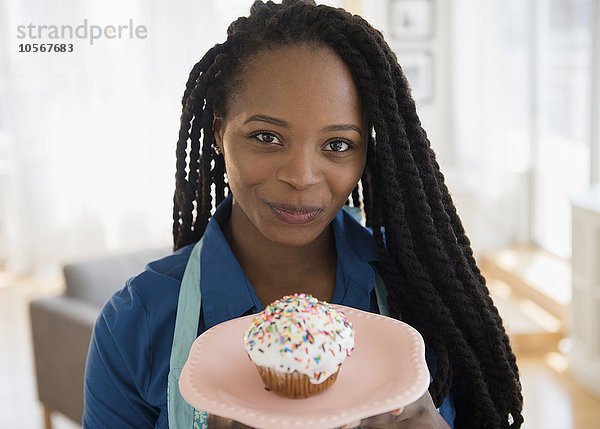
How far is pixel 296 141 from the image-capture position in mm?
1032

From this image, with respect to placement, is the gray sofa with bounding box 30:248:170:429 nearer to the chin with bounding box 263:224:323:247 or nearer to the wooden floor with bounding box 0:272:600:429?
the wooden floor with bounding box 0:272:600:429

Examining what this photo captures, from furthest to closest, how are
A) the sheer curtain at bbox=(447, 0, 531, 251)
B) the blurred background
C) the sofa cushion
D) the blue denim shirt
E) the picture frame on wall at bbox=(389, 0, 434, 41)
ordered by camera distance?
the picture frame on wall at bbox=(389, 0, 434, 41) → the sheer curtain at bbox=(447, 0, 531, 251) → the blurred background → the sofa cushion → the blue denim shirt

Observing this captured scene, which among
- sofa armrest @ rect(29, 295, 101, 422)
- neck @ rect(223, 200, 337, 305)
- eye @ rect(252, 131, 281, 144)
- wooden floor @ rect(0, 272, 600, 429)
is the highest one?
eye @ rect(252, 131, 281, 144)

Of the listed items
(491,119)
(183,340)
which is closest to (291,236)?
(183,340)

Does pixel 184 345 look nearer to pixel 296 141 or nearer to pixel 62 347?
pixel 296 141

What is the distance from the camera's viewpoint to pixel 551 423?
9.88 feet

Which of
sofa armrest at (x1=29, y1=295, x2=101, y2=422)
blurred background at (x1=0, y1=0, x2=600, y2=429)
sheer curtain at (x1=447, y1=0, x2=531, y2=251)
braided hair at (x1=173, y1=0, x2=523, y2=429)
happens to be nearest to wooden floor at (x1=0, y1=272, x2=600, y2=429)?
blurred background at (x1=0, y1=0, x2=600, y2=429)

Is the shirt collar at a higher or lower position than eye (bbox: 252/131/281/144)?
lower

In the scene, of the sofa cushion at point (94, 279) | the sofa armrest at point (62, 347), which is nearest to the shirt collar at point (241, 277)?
the sofa armrest at point (62, 347)

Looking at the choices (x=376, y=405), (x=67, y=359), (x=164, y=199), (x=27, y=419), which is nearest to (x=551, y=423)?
(x=67, y=359)

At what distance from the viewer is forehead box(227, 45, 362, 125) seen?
104 cm

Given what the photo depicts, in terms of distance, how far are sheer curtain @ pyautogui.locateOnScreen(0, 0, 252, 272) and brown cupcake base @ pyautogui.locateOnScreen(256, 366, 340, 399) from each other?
428 centimetres

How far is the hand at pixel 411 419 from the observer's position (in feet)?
2.81

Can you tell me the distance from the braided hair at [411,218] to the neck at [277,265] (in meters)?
0.12
